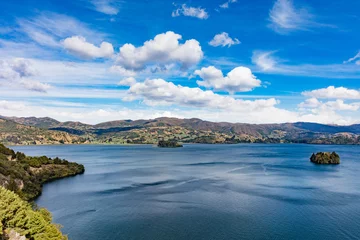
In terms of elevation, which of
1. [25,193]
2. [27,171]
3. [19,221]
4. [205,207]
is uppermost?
[19,221]

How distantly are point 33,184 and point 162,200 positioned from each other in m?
49.6

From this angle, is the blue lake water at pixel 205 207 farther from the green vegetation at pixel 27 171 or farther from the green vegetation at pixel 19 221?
the green vegetation at pixel 19 221

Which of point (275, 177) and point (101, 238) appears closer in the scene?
point (101, 238)

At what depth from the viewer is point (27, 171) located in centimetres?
12112

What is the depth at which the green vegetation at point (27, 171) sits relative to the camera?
307 feet

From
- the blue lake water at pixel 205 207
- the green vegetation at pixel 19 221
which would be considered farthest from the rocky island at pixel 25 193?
the blue lake water at pixel 205 207

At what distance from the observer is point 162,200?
93875 millimetres

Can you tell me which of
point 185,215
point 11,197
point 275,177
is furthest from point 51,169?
point 275,177

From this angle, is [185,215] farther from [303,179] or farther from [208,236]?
[303,179]

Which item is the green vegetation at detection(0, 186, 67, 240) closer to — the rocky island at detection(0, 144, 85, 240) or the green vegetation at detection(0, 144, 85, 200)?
the rocky island at detection(0, 144, 85, 240)

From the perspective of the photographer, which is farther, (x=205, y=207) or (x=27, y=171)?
(x=27, y=171)

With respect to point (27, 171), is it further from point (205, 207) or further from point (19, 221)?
point (19, 221)

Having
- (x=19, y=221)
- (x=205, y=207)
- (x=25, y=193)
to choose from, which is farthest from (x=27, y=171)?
(x=19, y=221)

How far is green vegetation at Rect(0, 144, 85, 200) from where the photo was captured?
307ft
